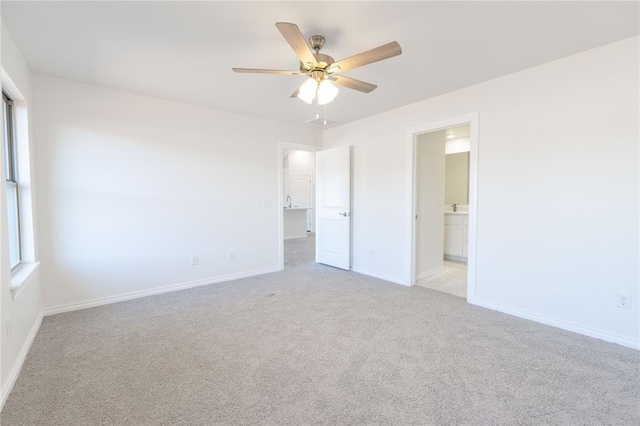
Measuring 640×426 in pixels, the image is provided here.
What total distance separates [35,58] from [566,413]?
15.3 feet

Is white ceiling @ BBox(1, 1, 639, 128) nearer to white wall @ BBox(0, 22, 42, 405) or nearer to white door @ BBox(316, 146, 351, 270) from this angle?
white wall @ BBox(0, 22, 42, 405)

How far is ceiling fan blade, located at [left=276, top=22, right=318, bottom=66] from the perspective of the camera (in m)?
1.63

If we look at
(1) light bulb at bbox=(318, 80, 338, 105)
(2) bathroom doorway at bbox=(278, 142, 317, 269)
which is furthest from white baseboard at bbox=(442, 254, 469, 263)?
(1) light bulb at bbox=(318, 80, 338, 105)

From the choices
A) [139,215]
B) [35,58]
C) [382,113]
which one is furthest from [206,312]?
[382,113]

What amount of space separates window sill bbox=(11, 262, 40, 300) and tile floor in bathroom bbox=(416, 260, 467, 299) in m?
4.10

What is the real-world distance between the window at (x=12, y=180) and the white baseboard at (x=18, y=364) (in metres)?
0.58

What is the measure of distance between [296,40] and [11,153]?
279 cm

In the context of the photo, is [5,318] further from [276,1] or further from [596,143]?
[596,143]

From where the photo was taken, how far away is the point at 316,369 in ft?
6.80

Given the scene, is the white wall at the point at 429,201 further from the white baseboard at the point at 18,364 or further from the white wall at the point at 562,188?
the white baseboard at the point at 18,364

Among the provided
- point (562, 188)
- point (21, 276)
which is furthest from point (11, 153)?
point (562, 188)

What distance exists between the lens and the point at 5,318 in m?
1.88

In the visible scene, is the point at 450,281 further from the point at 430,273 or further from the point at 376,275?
the point at 376,275

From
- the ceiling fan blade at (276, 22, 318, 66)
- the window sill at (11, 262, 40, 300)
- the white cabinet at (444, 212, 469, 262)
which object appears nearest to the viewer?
the ceiling fan blade at (276, 22, 318, 66)
